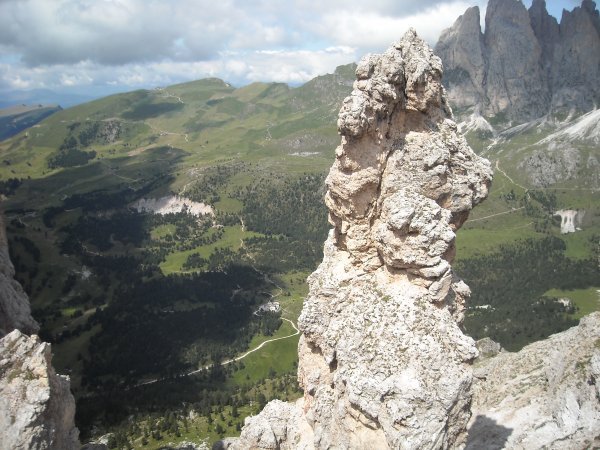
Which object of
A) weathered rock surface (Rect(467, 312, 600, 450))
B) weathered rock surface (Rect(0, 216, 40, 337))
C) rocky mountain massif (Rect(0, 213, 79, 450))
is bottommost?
weathered rock surface (Rect(467, 312, 600, 450))

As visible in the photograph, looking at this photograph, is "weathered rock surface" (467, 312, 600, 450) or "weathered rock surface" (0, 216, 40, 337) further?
"weathered rock surface" (467, 312, 600, 450)

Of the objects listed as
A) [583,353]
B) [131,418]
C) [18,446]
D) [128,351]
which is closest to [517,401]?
[583,353]

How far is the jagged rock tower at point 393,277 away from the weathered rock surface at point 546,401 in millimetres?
25581

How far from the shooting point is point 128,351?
194125 millimetres

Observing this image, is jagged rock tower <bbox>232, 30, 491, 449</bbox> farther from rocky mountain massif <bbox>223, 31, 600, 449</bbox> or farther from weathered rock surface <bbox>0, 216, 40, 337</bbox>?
weathered rock surface <bbox>0, 216, 40, 337</bbox>

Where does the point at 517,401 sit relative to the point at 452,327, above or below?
below

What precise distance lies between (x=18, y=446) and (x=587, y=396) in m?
55.6

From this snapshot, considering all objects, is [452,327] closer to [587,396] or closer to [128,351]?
[587,396]

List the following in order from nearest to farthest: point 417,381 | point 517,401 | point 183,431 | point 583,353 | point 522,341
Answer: point 417,381 → point 583,353 → point 517,401 → point 183,431 → point 522,341

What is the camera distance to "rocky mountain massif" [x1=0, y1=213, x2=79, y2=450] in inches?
1193

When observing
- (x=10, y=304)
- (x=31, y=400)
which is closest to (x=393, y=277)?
(x=31, y=400)

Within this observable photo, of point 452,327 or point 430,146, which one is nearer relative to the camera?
point 452,327

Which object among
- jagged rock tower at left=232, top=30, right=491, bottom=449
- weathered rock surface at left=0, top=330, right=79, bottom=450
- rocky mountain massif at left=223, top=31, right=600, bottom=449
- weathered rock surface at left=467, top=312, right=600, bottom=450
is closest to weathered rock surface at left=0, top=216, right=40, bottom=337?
weathered rock surface at left=0, top=330, right=79, bottom=450

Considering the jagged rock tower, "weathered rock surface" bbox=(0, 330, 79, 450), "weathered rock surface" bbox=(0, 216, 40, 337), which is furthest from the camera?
"weathered rock surface" bbox=(0, 216, 40, 337)
